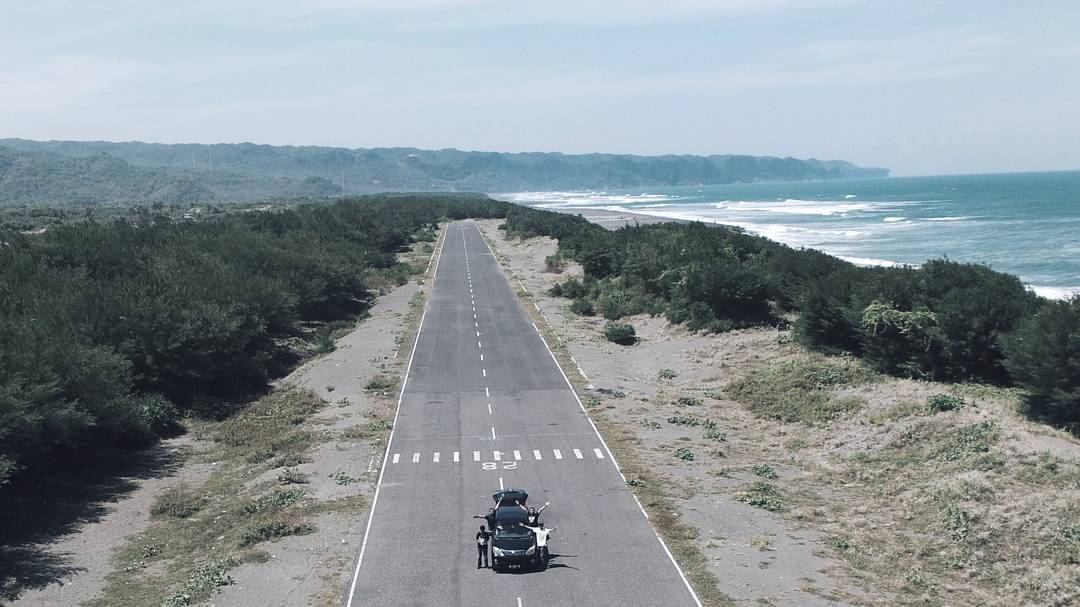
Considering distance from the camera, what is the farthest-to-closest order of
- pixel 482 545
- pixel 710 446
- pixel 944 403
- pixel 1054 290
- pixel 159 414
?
pixel 1054 290 → pixel 159 414 → pixel 710 446 → pixel 944 403 → pixel 482 545

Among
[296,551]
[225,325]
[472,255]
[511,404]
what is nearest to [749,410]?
[511,404]

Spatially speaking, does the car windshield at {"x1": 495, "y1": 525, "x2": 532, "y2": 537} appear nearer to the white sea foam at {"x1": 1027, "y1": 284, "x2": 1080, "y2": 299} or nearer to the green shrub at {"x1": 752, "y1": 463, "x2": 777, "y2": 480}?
the green shrub at {"x1": 752, "y1": 463, "x2": 777, "y2": 480}

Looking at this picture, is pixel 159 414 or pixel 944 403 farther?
pixel 159 414

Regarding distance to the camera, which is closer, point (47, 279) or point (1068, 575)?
point (1068, 575)

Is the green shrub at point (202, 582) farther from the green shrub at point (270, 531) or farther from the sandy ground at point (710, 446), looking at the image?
the sandy ground at point (710, 446)

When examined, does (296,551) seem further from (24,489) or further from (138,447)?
(138,447)

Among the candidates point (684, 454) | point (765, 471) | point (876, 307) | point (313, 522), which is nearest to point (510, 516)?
point (313, 522)

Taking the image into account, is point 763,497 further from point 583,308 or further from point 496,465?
point 583,308

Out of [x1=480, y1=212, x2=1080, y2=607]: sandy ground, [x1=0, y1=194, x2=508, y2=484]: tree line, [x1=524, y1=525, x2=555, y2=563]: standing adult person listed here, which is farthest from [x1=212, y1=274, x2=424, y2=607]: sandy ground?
[x1=480, y1=212, x2=1080, y2=607]: sandy ground

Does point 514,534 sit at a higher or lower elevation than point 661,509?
higher
